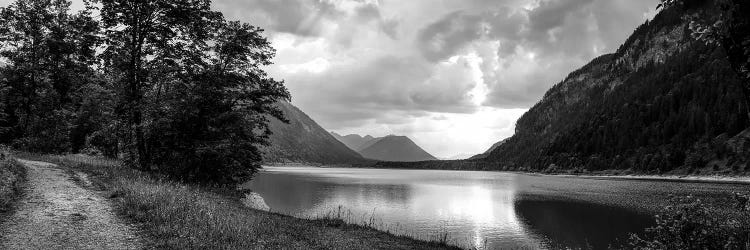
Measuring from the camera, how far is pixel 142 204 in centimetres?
1455

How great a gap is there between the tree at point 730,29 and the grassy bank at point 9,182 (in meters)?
18.3

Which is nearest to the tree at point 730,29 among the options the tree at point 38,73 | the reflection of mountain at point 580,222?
the reflection of mountain at point 580,222

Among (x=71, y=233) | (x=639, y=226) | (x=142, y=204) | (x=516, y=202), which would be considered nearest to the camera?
(x=71, y=233)

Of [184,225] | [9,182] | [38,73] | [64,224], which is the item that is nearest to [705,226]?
[184,225]

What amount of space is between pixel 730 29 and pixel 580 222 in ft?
135

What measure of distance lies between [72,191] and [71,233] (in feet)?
22.8

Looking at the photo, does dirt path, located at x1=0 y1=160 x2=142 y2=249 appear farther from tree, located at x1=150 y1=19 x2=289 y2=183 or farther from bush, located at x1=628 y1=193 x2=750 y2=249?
bush, located at x1=628 y1=193 x2=750 y2=249

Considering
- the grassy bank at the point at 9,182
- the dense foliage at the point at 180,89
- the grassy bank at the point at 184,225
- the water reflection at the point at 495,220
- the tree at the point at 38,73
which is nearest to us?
the grassy bank at the point at 184,225

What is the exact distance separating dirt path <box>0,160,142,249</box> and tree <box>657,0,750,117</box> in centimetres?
1330

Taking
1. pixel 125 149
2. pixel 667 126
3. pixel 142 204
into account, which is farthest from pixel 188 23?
pixel 667 126

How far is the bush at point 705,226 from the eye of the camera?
40.0ft

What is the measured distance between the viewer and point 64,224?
11.9m

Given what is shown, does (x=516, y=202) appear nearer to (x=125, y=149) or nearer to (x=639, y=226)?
(x=639, y=226)

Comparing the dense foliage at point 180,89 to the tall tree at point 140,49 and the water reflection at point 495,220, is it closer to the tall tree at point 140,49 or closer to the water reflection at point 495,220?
the tall tree at point 140,49
